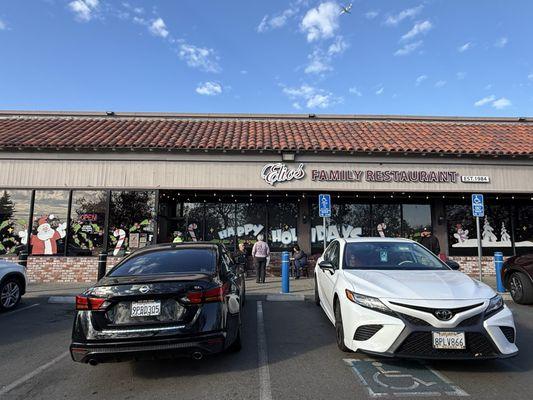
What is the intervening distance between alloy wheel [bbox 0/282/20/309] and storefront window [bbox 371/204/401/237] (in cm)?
1138

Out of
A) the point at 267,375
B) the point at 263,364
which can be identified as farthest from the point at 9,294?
the point at 267,375

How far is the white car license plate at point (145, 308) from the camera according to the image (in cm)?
402

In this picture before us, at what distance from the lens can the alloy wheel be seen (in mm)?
8078

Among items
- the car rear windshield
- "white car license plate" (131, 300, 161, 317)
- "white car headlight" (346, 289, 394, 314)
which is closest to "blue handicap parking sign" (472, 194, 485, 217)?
"white car headlight" (346, 289, 394, 314)

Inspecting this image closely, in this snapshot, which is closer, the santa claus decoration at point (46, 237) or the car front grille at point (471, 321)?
the car front grille at point (471, 321)

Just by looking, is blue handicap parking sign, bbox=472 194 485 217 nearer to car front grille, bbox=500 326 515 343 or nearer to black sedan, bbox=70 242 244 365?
car front grille, bbox=500 326 515 343

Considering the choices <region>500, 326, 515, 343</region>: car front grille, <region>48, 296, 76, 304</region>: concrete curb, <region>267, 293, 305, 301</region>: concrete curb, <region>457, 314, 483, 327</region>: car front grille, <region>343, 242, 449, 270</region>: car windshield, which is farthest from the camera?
<region>267, 293, 305, 301</region>: concrete curb

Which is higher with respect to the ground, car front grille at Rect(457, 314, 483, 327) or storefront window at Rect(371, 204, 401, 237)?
storefront window at Rect(371, 204, 401, 237)

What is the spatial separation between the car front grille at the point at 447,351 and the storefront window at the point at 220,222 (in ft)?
35.4

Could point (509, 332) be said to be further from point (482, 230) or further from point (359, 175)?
point (482, 230)

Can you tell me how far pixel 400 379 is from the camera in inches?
162

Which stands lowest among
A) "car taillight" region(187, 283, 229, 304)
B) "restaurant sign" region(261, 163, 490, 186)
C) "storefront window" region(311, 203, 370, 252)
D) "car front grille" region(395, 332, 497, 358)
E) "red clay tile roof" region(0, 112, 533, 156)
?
"car front grille" region(395, 332, 497, 358)

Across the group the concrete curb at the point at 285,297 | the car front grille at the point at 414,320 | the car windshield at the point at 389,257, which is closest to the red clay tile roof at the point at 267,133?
the concrete curb at the point at 285,297

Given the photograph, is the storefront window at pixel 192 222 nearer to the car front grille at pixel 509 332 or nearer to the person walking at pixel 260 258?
the person walking at pixel 260 258
